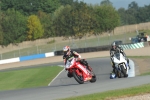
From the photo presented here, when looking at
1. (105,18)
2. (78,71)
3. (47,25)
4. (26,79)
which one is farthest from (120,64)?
(47,25)

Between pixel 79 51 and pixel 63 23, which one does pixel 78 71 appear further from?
pixel 63 23

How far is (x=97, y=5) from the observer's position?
98688mm

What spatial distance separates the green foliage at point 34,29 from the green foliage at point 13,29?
1.22 metres

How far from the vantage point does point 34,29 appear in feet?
303

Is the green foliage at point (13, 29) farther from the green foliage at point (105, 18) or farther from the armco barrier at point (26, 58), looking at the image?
the armco barrier at point (26, 58)

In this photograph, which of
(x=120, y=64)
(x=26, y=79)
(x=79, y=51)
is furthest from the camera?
(x=79, y=51)

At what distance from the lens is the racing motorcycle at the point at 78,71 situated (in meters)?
18.6

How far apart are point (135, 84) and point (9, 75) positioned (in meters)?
25.5

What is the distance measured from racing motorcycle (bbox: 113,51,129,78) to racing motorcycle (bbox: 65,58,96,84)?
1982 mm

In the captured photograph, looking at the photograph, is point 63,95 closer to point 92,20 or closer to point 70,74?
point 70,74

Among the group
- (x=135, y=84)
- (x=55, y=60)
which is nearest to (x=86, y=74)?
(x=135, y=84)

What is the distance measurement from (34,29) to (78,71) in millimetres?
73950

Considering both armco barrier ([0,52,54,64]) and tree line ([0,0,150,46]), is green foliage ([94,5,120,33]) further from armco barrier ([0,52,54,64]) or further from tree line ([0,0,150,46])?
armco barrier ([0,52,54,64])

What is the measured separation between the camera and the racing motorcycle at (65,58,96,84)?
1864cm
